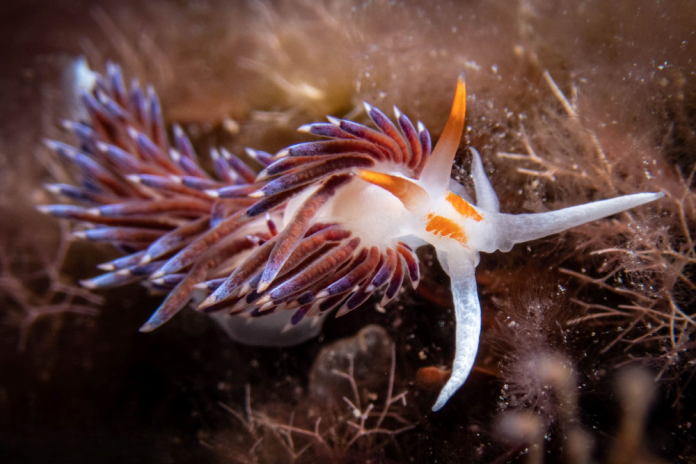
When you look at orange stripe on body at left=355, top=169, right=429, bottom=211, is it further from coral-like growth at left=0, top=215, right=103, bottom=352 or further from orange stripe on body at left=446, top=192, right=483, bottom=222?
coral-like growth at left=0, top=215, right=103, bottom=352

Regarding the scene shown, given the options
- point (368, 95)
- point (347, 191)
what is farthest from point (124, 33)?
point (347, 191)

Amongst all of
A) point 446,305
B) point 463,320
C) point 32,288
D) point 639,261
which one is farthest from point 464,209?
point 32,288

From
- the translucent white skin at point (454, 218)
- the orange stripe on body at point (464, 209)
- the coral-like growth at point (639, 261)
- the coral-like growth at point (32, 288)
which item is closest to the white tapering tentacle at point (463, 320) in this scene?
the translucent white skin at point (454, 218)

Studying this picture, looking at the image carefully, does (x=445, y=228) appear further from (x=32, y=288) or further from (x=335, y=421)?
(x=32, y=288)

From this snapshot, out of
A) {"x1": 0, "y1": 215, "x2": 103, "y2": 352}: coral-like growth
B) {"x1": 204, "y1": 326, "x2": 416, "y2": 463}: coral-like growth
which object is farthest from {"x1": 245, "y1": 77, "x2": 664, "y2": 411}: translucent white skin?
Result: {"x1": 0, "y1": 215, "x2": 103, "y2": 352}: coral-like growth

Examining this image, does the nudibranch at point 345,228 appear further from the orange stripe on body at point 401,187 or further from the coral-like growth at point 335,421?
the coral-like growth at point 335,421

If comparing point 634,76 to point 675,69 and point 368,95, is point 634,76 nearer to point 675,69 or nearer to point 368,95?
point 675,69

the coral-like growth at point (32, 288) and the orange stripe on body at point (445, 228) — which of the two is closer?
the orange stripe on body at point (445, 228)
